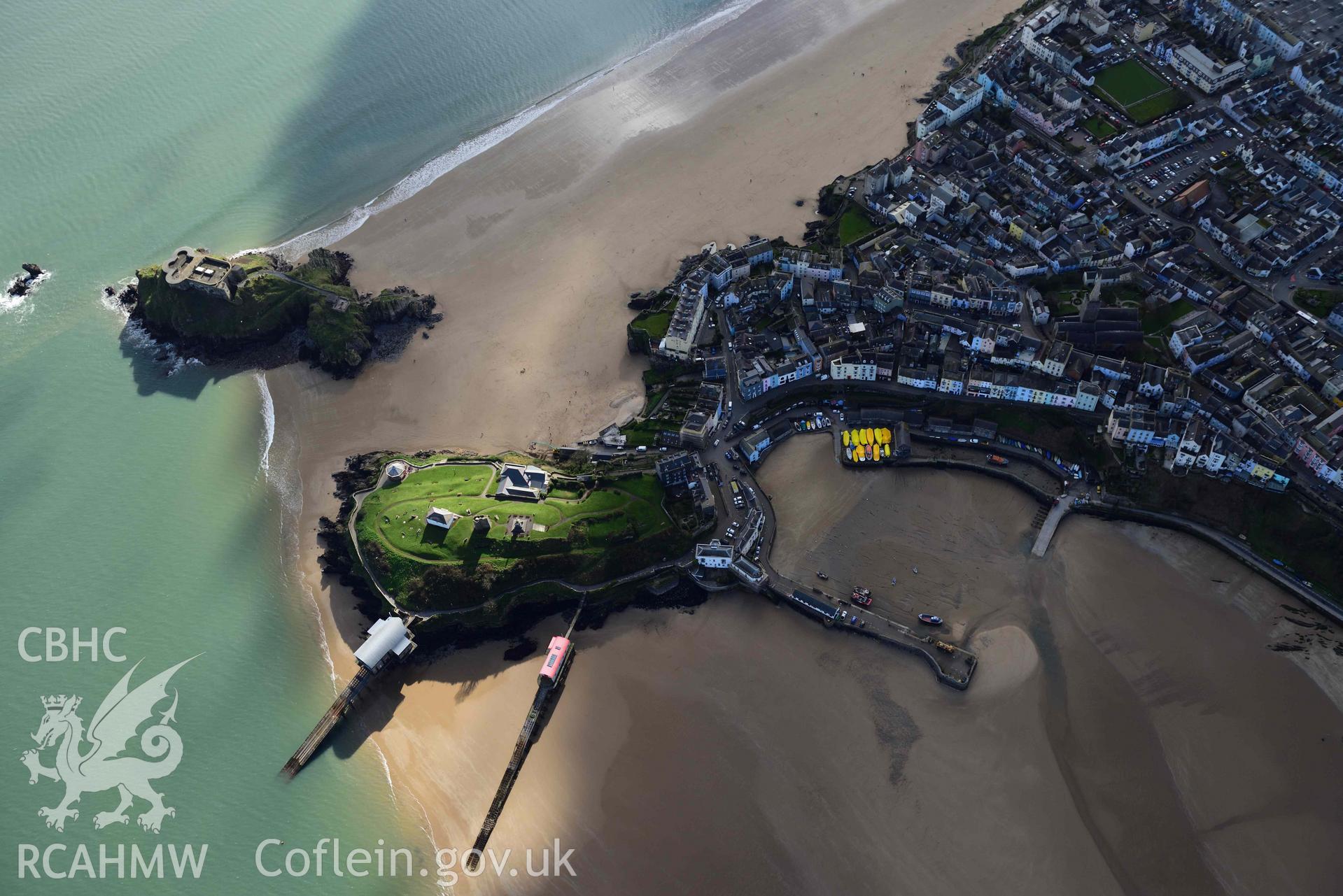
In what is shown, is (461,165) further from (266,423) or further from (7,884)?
(7,884)

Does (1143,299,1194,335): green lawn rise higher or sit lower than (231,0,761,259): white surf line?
lower

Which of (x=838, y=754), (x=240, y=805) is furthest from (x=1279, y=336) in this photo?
(x=240, y=805)

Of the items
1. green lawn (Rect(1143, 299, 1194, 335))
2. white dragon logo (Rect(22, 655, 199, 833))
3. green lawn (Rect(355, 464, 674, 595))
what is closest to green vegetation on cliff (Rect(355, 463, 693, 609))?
green lawn (Rect(355, 464, 674, 595))

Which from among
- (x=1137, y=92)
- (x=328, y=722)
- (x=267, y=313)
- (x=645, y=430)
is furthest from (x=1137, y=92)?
(x=328, y=722)

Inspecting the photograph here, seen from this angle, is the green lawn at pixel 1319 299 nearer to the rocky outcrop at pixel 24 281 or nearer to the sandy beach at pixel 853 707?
the sandy beach at pixel 853 707

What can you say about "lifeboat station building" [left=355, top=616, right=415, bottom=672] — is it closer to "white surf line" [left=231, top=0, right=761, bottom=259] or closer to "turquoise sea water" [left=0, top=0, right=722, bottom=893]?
"turquoise sea water" [left=0, top=0, right=722, bottom=893]

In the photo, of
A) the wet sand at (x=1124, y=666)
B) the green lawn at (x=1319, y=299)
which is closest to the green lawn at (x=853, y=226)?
the wet sand at (x=1124, y=666)
